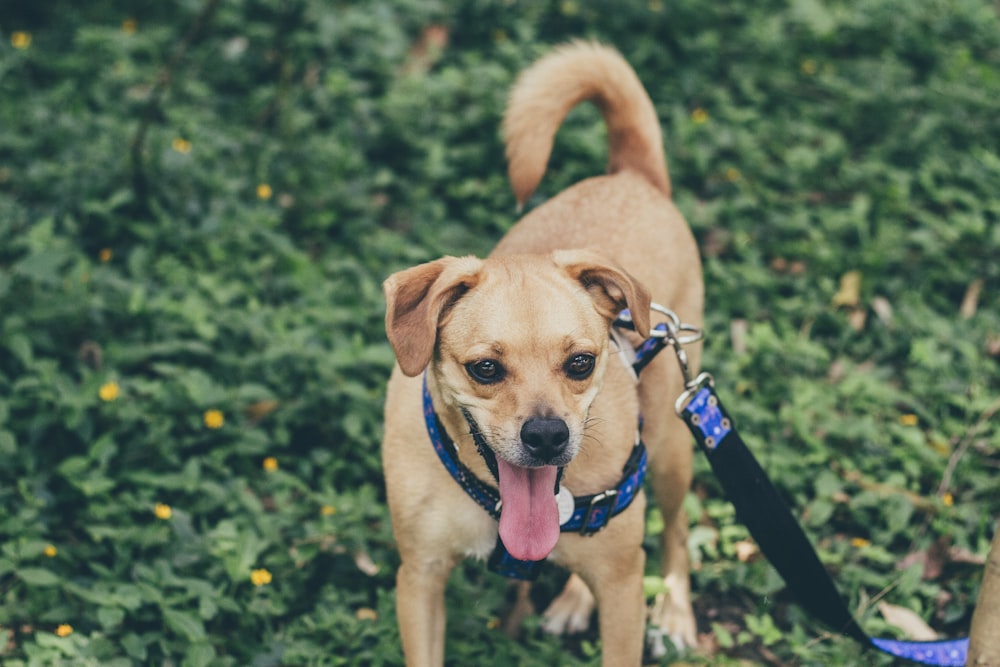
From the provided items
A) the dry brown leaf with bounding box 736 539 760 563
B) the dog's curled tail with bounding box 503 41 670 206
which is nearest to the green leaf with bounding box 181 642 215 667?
the dog's curled tail with bounding box 503 41 670 206

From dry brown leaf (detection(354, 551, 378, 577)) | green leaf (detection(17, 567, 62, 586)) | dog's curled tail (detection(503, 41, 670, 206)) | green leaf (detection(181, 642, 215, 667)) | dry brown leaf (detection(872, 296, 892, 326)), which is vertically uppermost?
dog's curled tail (detection(503, 41, 670, 206))

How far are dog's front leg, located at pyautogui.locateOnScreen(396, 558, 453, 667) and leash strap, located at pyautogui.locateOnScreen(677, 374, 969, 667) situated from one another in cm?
97

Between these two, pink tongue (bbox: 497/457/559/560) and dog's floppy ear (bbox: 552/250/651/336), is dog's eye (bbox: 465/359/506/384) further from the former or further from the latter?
dog's floppy ear (bbox: 552/250/651/336)

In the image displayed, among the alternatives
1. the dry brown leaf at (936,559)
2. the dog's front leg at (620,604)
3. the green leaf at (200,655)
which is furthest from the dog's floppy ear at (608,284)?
the dry brown leaf at (936,559)

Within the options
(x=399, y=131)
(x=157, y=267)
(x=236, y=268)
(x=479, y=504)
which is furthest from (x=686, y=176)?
(x=479, y=504)

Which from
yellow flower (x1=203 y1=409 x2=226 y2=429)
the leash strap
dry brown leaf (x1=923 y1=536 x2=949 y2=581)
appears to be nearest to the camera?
the leash strap

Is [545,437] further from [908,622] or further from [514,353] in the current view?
[908,622]

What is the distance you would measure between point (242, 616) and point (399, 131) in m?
3.39

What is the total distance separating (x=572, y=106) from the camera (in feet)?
13.5

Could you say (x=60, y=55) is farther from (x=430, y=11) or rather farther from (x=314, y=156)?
(x=430, y=11)

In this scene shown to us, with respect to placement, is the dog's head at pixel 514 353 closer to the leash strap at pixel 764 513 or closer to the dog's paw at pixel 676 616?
the leash strap at pixel 764 513

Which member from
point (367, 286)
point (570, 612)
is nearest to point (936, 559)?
point (570, 612)

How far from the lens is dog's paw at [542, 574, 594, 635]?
4023 millimetres

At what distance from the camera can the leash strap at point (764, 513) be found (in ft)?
11.1
